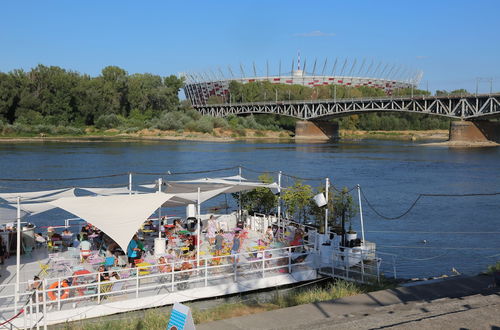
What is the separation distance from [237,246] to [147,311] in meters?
3.56

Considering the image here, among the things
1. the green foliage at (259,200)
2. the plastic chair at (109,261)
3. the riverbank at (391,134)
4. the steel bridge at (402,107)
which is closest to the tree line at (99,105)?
the steel bridge at (402,107)

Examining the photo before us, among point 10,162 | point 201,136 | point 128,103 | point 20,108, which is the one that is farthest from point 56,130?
point 10,162

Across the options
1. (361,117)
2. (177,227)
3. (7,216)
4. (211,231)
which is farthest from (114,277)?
(361,117)

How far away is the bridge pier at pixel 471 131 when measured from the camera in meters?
84.1

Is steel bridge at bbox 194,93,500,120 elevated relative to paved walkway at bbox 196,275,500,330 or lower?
elevated

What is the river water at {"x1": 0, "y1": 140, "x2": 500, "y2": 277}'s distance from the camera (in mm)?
22547

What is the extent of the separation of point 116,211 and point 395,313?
6.23m

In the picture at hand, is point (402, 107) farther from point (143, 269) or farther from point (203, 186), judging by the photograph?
point (143, 269)

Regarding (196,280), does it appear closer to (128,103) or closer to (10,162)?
(10,162)

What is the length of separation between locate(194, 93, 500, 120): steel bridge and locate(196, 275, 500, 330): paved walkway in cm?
7172

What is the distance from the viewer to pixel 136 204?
12211 millimetres

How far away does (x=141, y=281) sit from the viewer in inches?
494

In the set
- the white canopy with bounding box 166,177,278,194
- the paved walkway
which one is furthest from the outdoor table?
the paved walkway

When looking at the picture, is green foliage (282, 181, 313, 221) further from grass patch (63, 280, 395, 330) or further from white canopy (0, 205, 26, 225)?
white canopy (0, 205, 26, 225)
